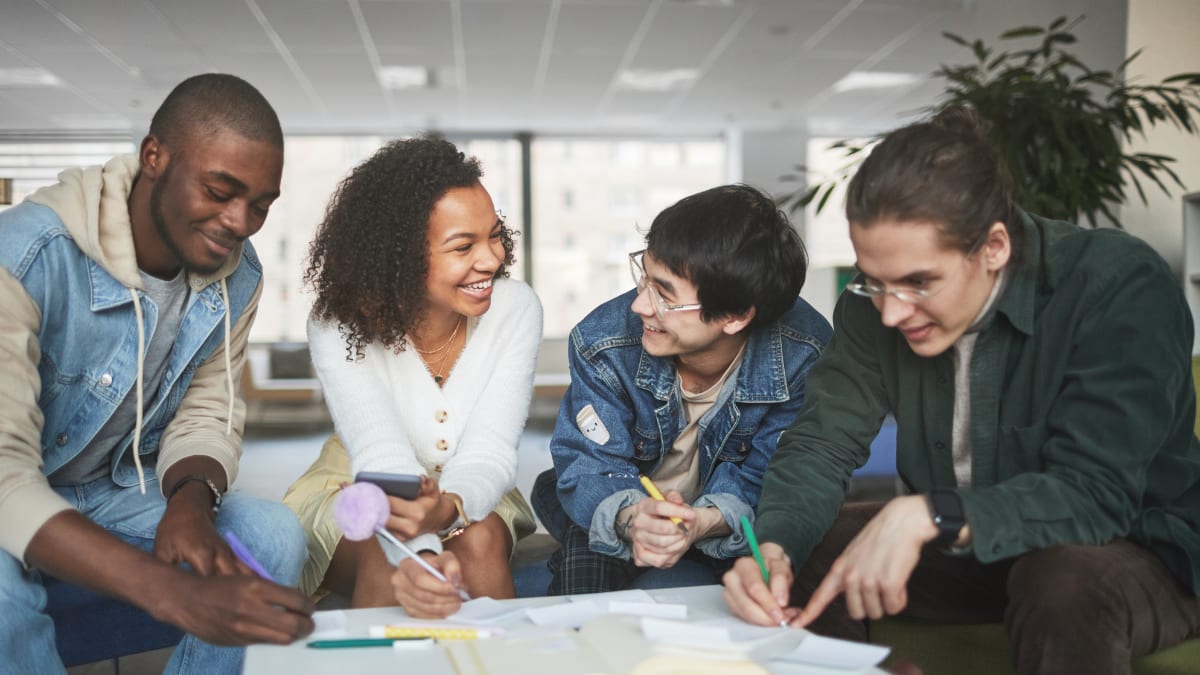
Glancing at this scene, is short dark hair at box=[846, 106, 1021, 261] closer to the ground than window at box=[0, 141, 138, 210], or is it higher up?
closer to the ground

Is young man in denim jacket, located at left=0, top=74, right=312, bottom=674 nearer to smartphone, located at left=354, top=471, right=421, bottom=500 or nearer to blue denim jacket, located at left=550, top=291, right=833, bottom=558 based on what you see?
smartphone, located at left=354, top=471, right=421, bottom=500

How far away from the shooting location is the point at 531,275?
10.3 metres

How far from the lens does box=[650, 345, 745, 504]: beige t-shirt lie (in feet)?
6.31

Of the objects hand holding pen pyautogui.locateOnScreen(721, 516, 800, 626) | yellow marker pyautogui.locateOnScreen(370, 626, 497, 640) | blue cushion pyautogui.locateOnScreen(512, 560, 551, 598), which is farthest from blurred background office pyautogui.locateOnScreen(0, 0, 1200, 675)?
yellow marker pyautogui.locateOnScreen(370, 626, 497, 640)

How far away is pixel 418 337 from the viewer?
2.02m

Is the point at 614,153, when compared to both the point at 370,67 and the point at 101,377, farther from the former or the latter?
the point at 101,377

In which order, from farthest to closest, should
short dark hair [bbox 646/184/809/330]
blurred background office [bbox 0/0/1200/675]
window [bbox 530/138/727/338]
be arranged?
window [bbox 530/138/727/338] → blurred background office [bbox 0/0/1200/675] → short dark hair [bbox 646/184/809/330]

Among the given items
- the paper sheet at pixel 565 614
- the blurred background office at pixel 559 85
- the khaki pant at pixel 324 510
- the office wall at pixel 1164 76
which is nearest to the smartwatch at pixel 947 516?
the paper sheet at pixel 565 614

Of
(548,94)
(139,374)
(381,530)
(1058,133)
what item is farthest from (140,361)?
(548,94)

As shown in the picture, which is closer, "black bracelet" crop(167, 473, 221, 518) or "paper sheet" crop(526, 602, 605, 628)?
"paper sheet" crop(526, 602, 605, 628)

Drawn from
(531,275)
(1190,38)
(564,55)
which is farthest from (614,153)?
(1190,38)

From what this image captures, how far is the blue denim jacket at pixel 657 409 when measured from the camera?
184cm

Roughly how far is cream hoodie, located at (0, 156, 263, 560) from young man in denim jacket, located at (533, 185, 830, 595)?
0.63 meters

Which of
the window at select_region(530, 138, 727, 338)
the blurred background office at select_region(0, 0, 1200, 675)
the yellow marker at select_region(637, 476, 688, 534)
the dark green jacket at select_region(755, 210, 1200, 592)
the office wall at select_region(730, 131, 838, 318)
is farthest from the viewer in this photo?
the window at select_region(530, 138, 727, 338)
